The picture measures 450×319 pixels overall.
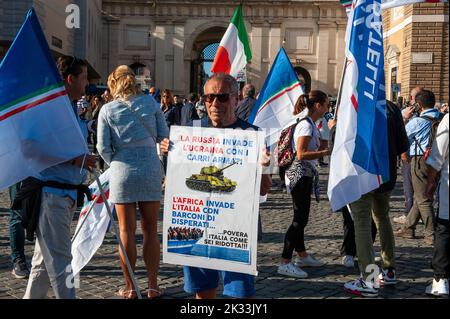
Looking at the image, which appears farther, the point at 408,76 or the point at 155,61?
the point at 155,61

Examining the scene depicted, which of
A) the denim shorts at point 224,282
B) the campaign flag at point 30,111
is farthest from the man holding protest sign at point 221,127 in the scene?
the campaign flag at point 30,111

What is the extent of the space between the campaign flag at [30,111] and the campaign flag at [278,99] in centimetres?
406

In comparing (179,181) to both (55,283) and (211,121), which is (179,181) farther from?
(55,283)

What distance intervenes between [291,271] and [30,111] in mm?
3138

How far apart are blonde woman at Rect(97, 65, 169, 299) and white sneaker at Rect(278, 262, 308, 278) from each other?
5.32 feet

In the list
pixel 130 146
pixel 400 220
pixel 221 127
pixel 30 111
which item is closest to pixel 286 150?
pixel 130 146

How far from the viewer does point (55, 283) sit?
3818 millimetres

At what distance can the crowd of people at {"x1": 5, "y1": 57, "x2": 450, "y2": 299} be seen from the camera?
12.5 feet

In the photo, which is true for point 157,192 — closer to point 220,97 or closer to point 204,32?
point 220,97

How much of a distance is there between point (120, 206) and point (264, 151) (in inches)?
67.8

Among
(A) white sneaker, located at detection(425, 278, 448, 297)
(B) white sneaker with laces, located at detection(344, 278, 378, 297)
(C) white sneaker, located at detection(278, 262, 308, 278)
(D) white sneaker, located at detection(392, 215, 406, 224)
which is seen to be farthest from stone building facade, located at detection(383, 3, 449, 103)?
(B) white sneaker with laces, located at detection(344, 278, 378, 297)

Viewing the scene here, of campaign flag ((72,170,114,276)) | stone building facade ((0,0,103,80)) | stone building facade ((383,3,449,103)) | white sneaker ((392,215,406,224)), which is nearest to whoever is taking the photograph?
campaign flag ((72,170,114,276))

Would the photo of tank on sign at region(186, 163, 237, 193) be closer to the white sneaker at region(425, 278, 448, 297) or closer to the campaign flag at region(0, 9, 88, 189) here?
the campaign flag at region(0, 9, 88, 189)

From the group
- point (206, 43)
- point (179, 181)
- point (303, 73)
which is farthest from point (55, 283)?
point (206, 43)
